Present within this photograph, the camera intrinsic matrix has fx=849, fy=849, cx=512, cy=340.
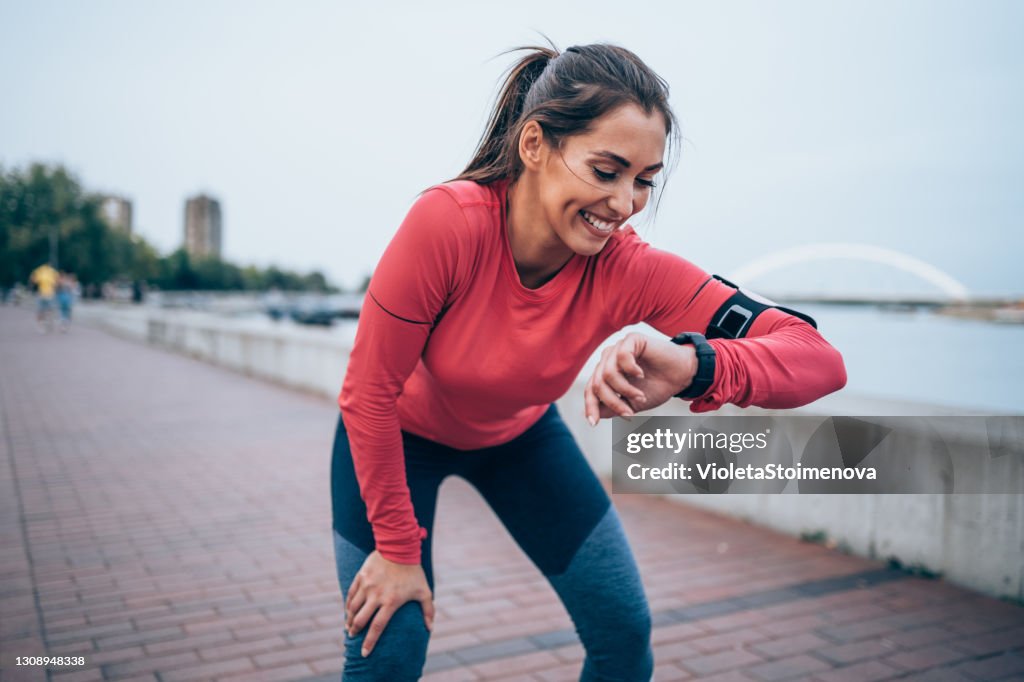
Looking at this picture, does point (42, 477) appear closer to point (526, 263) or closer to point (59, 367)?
point (526, 263)

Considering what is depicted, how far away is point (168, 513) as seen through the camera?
5477 mm

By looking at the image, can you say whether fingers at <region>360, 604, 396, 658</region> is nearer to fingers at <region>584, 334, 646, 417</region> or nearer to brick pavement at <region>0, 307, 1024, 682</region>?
fingers at <region>584, 334, 646, 417</region>

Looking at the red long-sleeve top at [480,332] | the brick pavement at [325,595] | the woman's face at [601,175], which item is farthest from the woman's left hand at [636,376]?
the brick pavement at [325,595]

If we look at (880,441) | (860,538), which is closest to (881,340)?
(880,441)

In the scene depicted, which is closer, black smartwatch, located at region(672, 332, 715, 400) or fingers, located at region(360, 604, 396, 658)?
black smartwatch, located at region(672, 332, 715, 400)

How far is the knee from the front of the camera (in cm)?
174

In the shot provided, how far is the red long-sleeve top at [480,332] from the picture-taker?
5.53 feet

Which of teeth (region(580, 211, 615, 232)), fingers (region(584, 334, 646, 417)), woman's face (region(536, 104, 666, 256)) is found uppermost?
woman's face (region(536, 104, 666, 256))

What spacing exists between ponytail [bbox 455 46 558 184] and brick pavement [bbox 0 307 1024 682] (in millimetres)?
2089

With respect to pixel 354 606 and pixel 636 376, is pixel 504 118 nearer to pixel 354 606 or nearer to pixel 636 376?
pixel 636 376

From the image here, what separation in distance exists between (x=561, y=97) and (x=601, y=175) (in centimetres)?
19

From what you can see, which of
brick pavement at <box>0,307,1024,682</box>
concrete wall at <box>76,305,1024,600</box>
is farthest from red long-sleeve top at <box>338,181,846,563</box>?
concrete wall at <box>76,305,1024,600</box>

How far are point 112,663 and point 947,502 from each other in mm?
3734

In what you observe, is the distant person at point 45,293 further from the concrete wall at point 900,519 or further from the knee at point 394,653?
the knee at point 394,653
